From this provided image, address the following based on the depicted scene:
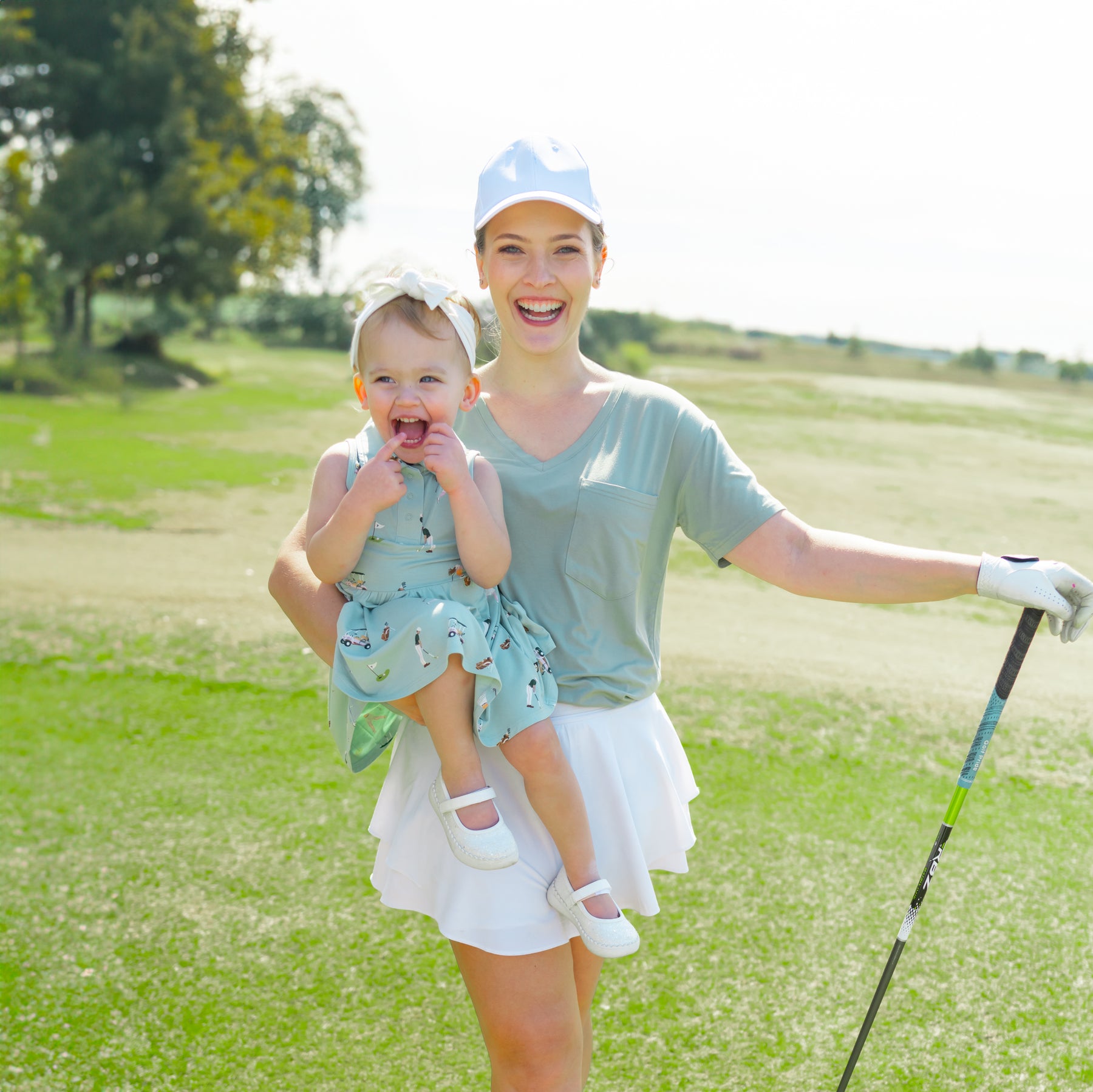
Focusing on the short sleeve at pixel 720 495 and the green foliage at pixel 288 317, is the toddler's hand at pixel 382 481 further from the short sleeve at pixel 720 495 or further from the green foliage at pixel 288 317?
the green foliage at pixel 288 317

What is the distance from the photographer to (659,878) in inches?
128

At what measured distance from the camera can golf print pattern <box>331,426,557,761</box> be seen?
1.68m

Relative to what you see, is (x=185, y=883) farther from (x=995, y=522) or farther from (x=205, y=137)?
(x=205, y=137)

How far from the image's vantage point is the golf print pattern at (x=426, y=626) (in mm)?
1677

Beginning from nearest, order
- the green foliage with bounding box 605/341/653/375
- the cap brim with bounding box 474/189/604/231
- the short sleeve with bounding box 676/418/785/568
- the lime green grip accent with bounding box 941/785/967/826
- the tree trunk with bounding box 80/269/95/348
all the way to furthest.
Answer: the cap brim with bounding box 474/189/604/231, the short sleeve with bounding box 676/418/785/568, the lime green grip accent with bounding box 941/785/967/826, the tree trunk with bounding box 80/269/95/348, the green foliage with bounding box 605/341/653/375

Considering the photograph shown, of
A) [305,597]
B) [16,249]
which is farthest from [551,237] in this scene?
→ [16,249]

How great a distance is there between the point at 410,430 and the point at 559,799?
0.64m

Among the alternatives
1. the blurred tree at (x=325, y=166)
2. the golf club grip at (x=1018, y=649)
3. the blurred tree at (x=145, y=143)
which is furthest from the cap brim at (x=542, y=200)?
the blurred tree at (x=325, y=166)

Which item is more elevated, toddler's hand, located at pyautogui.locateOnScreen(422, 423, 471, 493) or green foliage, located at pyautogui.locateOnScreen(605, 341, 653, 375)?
toddler's hand, located at pyautogui.locateOnScreen(422, 423, 471, 493)

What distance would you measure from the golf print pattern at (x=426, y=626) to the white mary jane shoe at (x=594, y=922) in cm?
29

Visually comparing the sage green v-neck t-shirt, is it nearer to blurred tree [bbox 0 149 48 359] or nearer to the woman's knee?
the woman's knee

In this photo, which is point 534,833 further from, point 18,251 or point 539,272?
point 18,251

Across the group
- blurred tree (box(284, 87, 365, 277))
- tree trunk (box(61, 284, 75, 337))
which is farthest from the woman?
blurred tree (box(284, 87, 365, 277))

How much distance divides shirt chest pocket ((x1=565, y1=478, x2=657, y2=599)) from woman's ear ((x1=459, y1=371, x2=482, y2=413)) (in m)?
0.23
